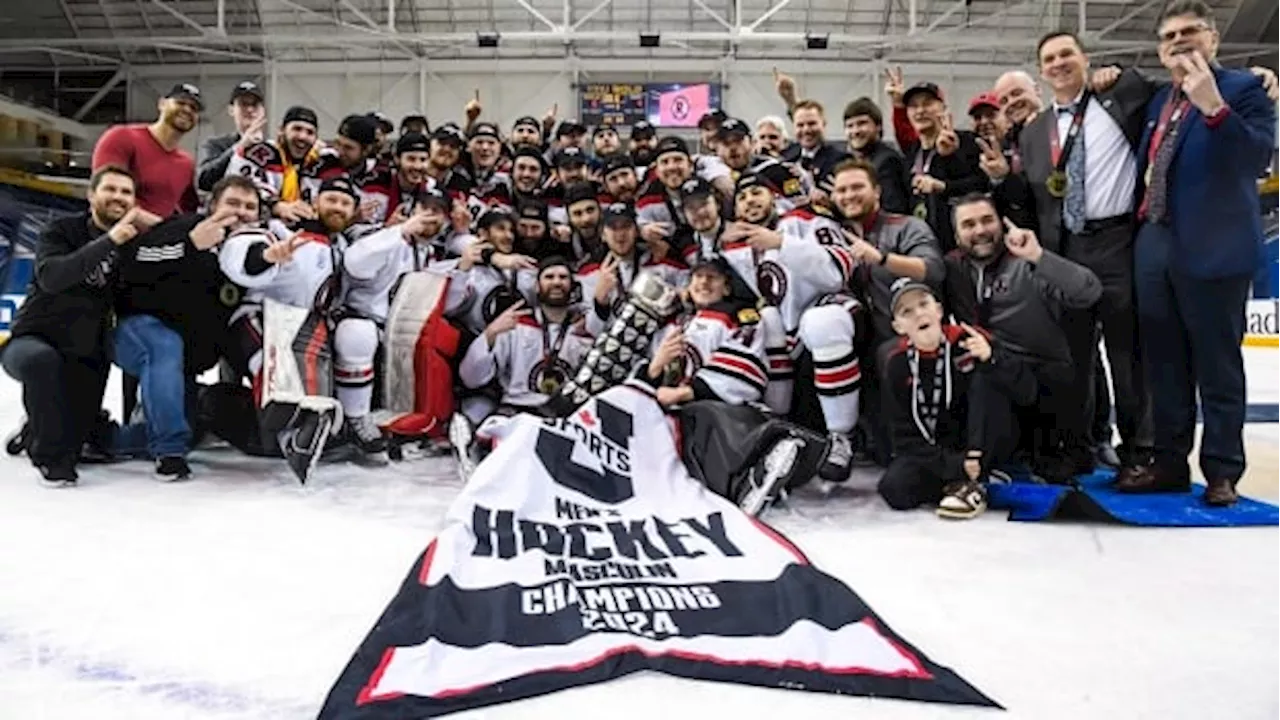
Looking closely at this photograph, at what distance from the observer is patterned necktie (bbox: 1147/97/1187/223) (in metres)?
2.51

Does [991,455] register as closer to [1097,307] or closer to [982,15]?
[1097,307]

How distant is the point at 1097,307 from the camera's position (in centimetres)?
282

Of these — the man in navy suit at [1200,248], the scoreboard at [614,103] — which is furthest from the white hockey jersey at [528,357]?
the scoreboard at [614,103]

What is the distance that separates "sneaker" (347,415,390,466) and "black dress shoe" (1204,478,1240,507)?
8.46 feet

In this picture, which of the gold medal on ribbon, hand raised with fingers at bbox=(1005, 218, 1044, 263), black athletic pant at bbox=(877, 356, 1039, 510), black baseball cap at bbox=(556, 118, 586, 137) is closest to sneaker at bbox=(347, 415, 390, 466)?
black athletic pant at bbox=(877, 356, 1039, 510)

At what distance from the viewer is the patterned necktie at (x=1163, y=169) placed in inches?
98.9

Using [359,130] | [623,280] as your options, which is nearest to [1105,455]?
[623,280]

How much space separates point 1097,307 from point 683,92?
11865 millimetres

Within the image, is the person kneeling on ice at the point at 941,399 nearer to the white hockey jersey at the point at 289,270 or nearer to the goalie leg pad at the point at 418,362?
the goalie leg pad at the point at 418,362

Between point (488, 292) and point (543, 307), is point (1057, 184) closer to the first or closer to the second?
point (543, 307)

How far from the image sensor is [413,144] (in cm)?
384

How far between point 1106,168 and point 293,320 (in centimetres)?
265

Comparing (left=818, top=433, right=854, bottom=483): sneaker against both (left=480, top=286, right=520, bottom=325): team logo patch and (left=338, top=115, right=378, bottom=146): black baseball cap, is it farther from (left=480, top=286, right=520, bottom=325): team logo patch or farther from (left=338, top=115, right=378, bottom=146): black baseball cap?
(left=338, top=115, right=378, bottom=146): black baseball cap

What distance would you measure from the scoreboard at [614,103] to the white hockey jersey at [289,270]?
11080mm
